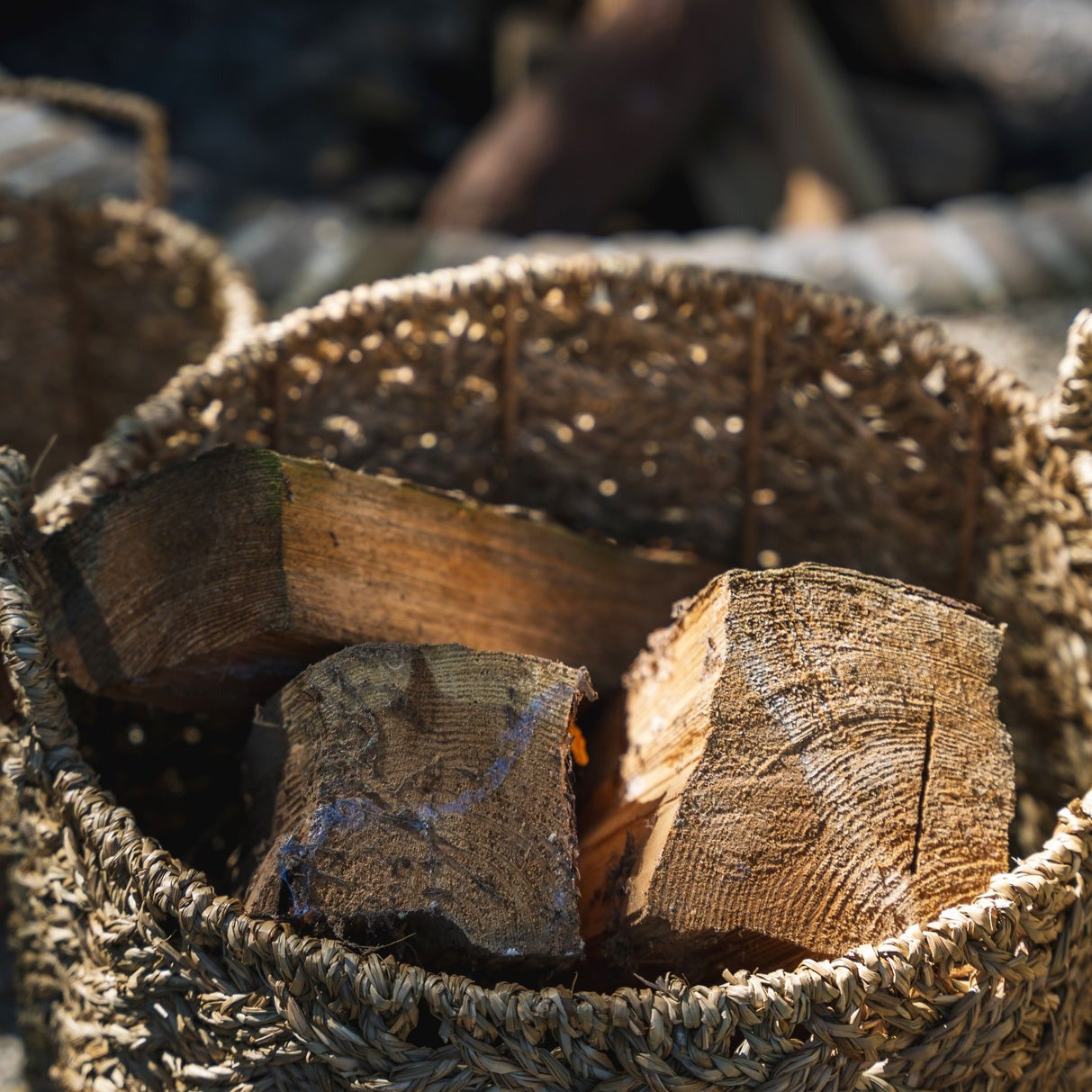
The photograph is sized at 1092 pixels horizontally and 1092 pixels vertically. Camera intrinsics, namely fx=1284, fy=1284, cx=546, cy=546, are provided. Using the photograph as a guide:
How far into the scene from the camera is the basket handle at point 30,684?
0.89 meters

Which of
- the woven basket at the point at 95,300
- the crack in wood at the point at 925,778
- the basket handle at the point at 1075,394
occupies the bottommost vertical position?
the woven basket at the point at 95,300

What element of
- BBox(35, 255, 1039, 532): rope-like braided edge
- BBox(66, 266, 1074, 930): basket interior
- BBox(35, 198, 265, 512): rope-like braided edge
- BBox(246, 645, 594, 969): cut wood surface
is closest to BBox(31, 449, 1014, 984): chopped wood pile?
BBox(246, 645, 594, 969): cut wood surface

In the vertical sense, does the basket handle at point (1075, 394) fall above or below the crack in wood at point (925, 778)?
above

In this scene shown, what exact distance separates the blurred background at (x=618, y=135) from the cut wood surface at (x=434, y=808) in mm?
1286

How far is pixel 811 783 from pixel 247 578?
47cm

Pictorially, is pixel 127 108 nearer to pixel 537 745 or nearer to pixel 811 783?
pixel 537 745

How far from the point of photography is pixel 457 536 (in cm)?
120

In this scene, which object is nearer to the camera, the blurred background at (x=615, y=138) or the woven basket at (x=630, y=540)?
the woven basket at (x=630, y=540)

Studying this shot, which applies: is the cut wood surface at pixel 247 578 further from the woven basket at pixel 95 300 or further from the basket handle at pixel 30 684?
the woven basket at pixel 95 300

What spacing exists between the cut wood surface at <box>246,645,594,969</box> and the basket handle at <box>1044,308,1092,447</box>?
21.1 inches

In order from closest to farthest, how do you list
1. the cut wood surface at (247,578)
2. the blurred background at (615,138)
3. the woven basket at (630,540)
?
the woven basket at (630,540) → the cut wood surface at (247,578) → the blurred background at (615,138)

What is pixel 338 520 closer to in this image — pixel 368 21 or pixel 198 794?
pixel 198 794

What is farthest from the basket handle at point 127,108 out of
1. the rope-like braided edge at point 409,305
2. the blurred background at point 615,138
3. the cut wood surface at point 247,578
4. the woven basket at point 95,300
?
the cut wood surface at point 247,578

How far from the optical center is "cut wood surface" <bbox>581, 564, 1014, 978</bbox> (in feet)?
2.89
